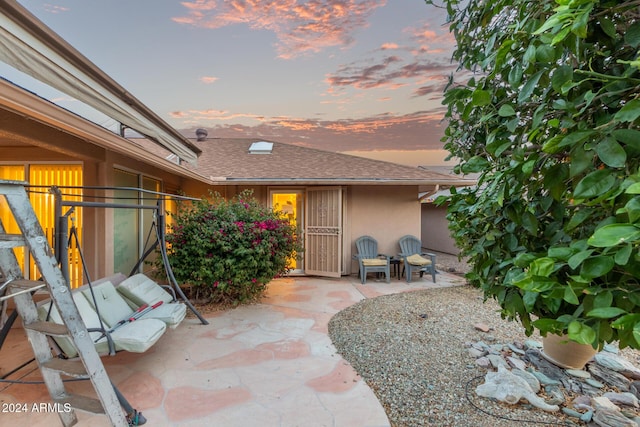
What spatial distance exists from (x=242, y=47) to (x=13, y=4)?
19.9 ft

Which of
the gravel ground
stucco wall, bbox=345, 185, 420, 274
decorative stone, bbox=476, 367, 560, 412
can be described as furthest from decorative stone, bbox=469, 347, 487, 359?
stucco wall, bbox=345, 185, 420, 274

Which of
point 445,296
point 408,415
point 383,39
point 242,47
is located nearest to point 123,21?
point 242,47

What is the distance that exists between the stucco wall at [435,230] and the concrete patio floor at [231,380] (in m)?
9.96

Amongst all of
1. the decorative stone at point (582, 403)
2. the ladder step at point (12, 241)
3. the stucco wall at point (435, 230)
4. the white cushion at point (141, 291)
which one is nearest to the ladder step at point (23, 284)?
the ladder step at point (12, 241)

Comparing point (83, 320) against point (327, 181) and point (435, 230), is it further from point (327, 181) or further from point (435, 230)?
point (435, 230)

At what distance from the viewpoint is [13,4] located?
1787mm

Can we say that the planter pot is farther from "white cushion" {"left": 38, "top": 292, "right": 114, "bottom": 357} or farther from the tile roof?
the tile roof

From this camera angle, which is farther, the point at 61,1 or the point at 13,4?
the point at 61,1

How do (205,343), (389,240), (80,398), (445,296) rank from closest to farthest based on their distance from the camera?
1. (80,398)
2. (205,343)
3. (445,296)
4. (389,240)

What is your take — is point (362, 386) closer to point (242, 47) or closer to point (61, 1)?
point (242, 47)

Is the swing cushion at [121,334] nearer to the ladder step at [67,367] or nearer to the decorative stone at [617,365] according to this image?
the ladder step at [67,367]

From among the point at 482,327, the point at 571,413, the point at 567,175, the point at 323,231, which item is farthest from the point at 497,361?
the point at 323,231

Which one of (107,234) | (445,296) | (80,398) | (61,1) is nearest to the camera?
(80,398)

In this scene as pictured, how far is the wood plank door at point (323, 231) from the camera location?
768 centimetres
